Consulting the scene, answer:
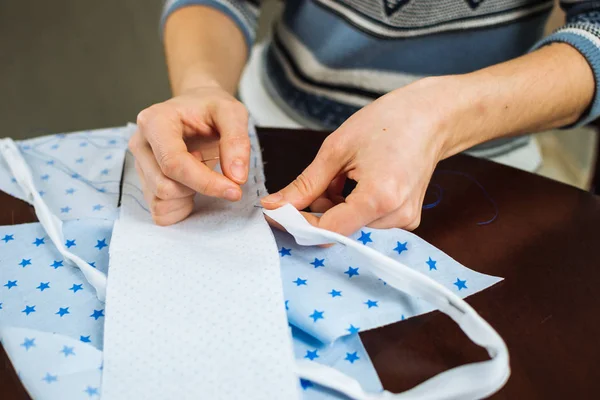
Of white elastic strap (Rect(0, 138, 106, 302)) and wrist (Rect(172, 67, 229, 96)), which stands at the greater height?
wrist (Rect(172, 67, 229, 96))

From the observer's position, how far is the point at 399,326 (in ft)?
1.35

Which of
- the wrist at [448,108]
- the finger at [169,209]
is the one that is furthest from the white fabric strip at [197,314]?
the wrist at [448,108]

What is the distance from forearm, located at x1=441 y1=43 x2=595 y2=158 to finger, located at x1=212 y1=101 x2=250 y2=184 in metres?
0.18

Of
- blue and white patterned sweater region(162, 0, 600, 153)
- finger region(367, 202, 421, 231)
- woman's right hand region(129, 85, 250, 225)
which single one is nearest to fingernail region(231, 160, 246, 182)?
woman's right hand region(129, 85, 250, 225)

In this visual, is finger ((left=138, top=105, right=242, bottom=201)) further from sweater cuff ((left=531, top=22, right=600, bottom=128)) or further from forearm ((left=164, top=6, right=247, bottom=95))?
sweater cuff ((left=531, top=22, right=600, bottom=128))

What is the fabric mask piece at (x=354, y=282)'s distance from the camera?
0.40m

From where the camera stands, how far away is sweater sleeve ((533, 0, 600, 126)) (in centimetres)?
57

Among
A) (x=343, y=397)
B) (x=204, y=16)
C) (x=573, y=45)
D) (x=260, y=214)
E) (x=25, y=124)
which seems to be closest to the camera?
(x=343, y=397)

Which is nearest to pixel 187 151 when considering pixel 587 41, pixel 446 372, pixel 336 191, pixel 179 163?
pixel 179 163

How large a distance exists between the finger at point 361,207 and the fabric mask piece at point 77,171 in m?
0.21

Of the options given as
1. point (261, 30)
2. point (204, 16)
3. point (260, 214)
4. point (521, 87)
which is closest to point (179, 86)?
point (204, 16)

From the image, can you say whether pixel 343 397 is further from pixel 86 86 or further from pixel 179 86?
pixel 86 86

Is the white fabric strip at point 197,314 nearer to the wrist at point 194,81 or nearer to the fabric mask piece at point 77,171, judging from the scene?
the fabric mask piece at point 77,171

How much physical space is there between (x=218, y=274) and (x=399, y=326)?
140mm
